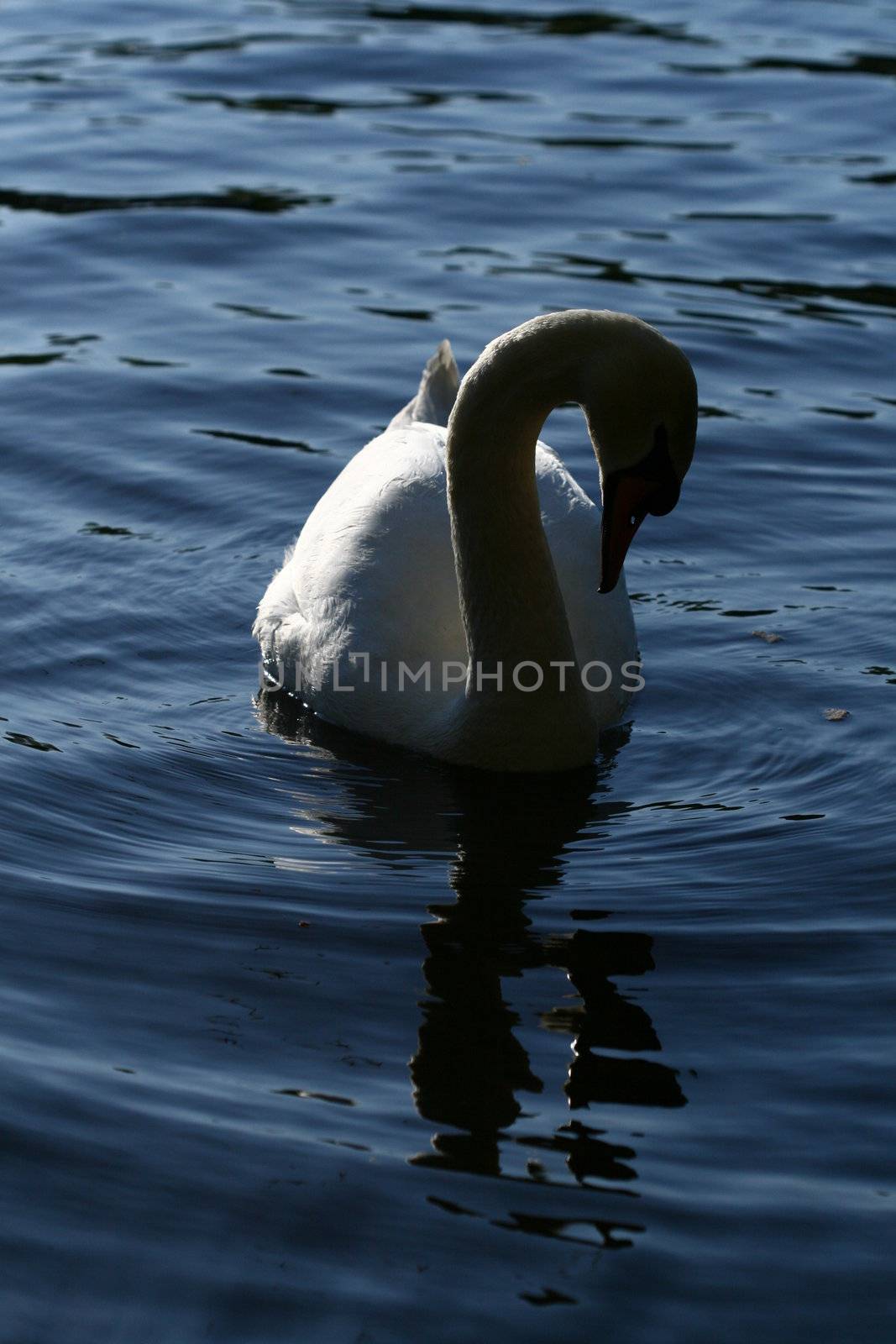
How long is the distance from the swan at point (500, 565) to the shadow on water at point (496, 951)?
0.13 meters

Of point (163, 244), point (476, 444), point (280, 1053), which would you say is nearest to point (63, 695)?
point (476, 444)

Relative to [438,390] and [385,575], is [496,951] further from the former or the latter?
[438,390]

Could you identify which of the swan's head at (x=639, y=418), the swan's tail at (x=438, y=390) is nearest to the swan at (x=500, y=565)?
the swan's head at (x=639, y=418)

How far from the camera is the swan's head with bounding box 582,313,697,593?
557cm

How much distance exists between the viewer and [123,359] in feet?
34.1

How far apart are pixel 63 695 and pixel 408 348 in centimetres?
415

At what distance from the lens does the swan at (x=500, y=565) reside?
226 inches

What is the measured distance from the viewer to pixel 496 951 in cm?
525

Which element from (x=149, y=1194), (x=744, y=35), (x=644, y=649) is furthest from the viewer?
(x=744, y=35)

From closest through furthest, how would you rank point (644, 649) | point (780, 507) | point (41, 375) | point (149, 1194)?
1. point (149, 1194)
2. point (644, 649)
3. point (780, 507)
4. point (41, 375)

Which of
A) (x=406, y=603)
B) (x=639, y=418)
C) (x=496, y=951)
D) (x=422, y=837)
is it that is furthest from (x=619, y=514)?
(x=496, y=951)

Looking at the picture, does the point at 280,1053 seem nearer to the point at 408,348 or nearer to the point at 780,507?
the point at 780,507

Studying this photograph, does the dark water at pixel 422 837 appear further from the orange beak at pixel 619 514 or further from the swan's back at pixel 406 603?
the orange beak at pixel 619 514

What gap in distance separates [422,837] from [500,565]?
89cm
